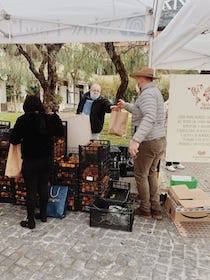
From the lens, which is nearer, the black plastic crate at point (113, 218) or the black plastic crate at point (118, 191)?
the black plastic crate at point (113, 218)

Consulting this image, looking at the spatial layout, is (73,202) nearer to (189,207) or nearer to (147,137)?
(147,137)

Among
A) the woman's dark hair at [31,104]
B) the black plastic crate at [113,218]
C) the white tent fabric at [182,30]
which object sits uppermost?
the white tent fabric at [182,30]

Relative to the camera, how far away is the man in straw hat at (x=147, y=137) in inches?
132

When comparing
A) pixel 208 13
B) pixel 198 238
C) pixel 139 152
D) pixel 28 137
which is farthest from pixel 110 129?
pixel 208 13

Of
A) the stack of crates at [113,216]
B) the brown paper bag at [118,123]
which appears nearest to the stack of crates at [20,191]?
the stack of crates at [113,216]

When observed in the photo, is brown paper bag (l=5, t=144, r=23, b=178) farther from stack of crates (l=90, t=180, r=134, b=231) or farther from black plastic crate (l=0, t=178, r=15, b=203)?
stack of crates (l=90, t=180, r=134, b=231)

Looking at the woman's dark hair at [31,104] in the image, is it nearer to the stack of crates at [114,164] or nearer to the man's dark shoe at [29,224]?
the man's dark shoe at [29,224]

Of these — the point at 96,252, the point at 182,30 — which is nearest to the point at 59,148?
the point at 96,252

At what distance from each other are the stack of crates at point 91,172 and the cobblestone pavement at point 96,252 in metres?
0.30

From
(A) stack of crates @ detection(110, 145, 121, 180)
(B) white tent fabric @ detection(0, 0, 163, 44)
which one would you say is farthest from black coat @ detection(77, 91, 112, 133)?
(B) white tent fabric @ detection(0, 0, 163, 44)

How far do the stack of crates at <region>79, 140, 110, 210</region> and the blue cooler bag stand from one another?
0.24 meters

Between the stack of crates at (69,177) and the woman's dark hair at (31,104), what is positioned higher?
the woman's dark hair at (31,104)

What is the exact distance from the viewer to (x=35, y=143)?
11.0ft

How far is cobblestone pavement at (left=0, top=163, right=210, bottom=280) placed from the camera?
108 inches
